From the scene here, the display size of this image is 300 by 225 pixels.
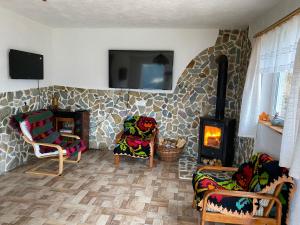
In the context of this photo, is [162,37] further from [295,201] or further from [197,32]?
[295,201]

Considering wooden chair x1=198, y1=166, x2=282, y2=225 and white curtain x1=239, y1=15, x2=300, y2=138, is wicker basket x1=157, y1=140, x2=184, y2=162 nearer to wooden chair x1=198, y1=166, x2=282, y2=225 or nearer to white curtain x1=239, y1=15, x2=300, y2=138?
white curtain x1=239, y1=15, x2=300, y2=138

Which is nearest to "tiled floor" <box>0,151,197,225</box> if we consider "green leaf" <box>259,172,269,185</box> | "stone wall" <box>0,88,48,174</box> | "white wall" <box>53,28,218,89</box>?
"stone wall" <box>0,88,48,174</box>

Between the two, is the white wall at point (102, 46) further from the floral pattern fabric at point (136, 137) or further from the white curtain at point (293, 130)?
the white curtain at point (293, 130)

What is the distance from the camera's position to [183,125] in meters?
4.78

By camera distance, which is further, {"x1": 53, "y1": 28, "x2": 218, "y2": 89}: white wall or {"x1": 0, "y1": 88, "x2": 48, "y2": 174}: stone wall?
{"x1": 53, "y1": 28, "x2": 218, "y2": 89}: white wall

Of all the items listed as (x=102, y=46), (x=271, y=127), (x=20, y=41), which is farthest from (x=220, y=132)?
(x=20, y=41)

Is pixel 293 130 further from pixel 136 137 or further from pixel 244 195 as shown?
pixel 136 137

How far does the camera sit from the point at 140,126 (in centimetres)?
456

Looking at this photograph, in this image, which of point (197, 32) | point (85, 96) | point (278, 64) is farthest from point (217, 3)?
point (85, 96)

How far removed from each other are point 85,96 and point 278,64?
3.61 m

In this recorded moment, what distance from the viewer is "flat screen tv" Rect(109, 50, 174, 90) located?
4.59 m

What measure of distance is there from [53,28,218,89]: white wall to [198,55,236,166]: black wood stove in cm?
65

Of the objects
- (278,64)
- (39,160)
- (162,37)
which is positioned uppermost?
(162,37)

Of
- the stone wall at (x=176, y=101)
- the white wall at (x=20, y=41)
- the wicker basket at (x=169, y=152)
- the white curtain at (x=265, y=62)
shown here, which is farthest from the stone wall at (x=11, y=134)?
the white curtain at (x=265, y=62)
